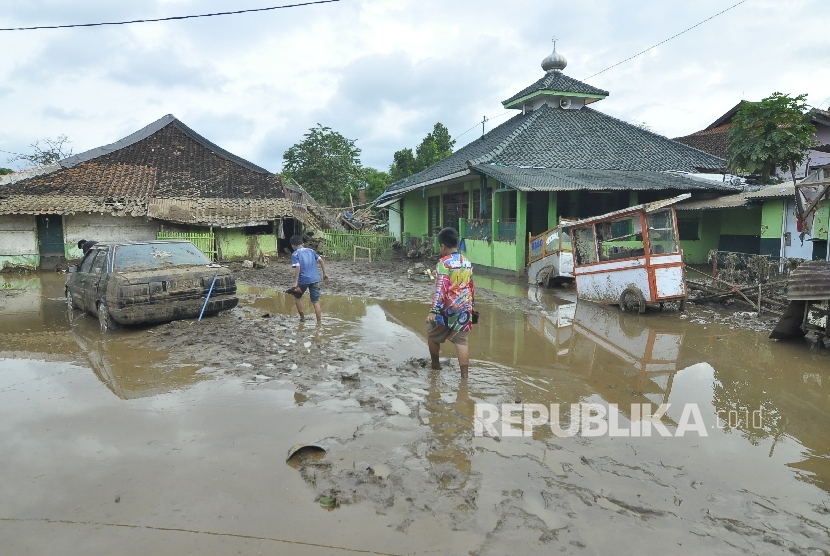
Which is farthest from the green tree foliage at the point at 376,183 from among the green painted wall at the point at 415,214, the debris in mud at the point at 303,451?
the debris in mud at the point at 303,451

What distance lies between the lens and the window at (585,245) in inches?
443

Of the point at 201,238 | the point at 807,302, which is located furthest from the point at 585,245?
the point at 201,238

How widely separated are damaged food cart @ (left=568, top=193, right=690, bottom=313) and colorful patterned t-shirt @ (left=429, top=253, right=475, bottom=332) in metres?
5.55

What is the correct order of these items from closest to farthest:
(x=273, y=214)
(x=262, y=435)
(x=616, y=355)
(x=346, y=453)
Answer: (x=346, y=453)
(x=262, y=435)
(x=616, y=355)
(x=273, y=214)

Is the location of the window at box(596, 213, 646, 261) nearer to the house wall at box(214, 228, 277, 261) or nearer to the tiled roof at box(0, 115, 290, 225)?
the tiled roof at box(0, 115, 290, 225)

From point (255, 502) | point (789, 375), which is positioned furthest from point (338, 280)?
point (255, 502)

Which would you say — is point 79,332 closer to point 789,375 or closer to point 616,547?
point 616,547

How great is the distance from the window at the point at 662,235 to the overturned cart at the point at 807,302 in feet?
8.45

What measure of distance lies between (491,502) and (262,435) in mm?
1943

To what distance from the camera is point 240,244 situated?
2195 centimetres

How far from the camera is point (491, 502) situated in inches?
130

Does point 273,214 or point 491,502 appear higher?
point 273,214

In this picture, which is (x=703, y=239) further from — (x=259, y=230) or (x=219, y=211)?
(x=219, y=211)

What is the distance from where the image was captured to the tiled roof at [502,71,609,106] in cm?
2538
